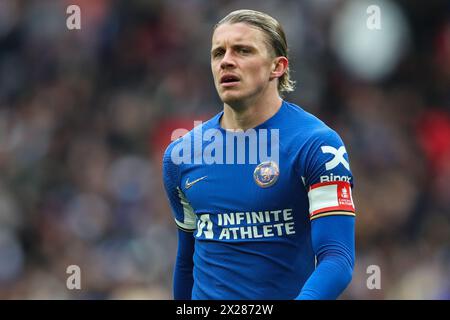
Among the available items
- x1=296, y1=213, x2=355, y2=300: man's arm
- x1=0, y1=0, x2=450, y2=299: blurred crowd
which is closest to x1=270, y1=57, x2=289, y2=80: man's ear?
x1=296, y1=213, x2=355, y2=300: man's arm

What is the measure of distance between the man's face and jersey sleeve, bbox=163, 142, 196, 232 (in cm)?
49

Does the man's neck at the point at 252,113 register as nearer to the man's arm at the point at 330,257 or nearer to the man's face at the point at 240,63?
the man's face at the point at 240,63

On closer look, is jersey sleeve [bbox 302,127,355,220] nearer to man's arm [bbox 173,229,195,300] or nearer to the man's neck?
the man's neck

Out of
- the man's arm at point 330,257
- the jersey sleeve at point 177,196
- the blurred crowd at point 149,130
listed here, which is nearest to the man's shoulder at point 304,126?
the man's arm at point 330,257

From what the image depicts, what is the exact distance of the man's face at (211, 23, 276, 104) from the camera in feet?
13.5

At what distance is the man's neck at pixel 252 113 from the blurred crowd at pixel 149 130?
13.2ft

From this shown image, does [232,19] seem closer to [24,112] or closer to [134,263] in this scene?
[134,263]

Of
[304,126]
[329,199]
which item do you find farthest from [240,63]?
[329,199]

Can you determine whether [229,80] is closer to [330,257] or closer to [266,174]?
[266,174]

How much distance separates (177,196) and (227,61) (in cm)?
79

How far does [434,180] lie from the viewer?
8852 millimetres

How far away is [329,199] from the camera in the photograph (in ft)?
12.5

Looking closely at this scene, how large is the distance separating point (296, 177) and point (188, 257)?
90 cm

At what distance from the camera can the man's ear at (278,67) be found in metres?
4.26
